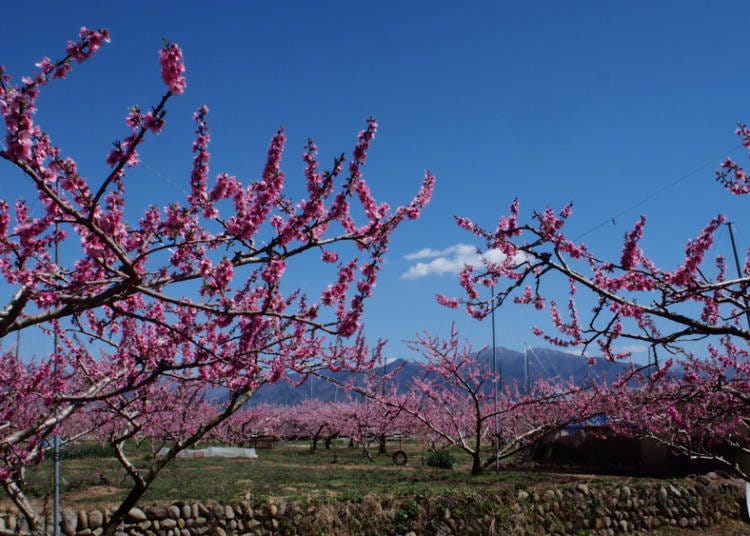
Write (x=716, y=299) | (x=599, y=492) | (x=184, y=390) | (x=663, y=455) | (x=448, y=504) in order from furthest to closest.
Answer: (x=663, y=455) < (x=599, y=492) < (x=448, y=504) < (x=184, y=390) < (x=716, y=299)

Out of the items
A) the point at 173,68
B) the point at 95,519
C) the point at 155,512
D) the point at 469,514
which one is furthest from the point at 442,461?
the point at 173,68

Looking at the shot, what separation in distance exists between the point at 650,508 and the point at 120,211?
553 inches

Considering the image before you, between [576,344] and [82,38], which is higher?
[82,38]

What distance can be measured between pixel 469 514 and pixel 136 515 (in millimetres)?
6255

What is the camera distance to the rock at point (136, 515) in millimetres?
9984

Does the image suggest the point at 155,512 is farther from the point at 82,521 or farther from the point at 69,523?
the point at 69,523

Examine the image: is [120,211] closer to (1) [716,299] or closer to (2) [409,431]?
(1) [716,299]

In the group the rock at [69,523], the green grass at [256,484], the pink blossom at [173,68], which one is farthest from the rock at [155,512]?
the pink blossom at [173,68]

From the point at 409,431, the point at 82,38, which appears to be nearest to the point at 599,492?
the point at 82,38

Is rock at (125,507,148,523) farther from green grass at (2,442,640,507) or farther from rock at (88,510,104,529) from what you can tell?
green grass at (2,442,640,507)

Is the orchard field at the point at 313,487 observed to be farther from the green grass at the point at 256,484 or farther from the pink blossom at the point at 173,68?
the pink blossom at the point at 173,68

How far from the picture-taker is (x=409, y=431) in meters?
32.8

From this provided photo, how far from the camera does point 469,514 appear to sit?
11.9 meters

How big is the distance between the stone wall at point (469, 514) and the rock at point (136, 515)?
2 cm
